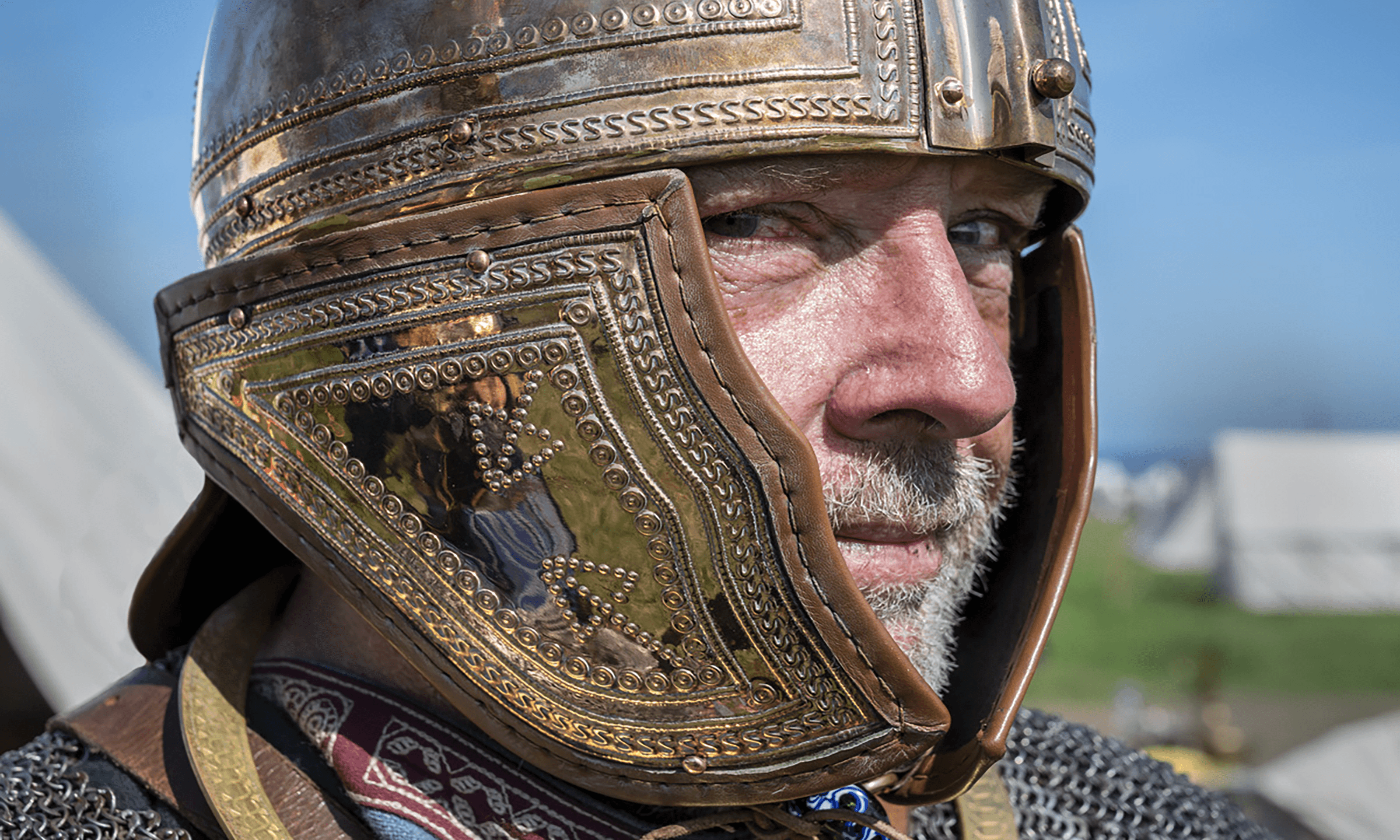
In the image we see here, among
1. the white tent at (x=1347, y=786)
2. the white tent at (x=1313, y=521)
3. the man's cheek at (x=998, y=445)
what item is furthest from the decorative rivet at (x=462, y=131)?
the white tent at (x=1313, y=521)

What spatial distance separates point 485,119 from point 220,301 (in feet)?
1.54

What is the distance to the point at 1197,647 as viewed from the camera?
1536cm

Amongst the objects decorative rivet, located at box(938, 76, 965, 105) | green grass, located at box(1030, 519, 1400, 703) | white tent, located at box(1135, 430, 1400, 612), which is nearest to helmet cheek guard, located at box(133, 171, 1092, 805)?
decorative rivet, located at box(938, 76, 965, 105)

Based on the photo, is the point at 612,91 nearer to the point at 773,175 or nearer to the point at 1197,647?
the point at 773,175

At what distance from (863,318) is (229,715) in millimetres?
962

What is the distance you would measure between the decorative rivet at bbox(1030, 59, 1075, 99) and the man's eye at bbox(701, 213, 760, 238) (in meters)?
0.39

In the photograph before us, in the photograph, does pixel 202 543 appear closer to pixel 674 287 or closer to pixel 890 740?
pixel 674 287

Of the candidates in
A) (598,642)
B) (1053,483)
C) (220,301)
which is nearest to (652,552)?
(598,642)

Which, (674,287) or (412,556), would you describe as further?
(412,556)

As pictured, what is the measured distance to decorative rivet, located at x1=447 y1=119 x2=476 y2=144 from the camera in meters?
1.32

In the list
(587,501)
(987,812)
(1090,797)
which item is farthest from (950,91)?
(1090,797)

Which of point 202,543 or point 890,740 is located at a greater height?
point 202,543

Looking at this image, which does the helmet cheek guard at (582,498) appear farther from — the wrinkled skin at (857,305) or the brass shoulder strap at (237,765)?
the brass shoulder strap at (237,765)

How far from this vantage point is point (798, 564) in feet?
4.22
